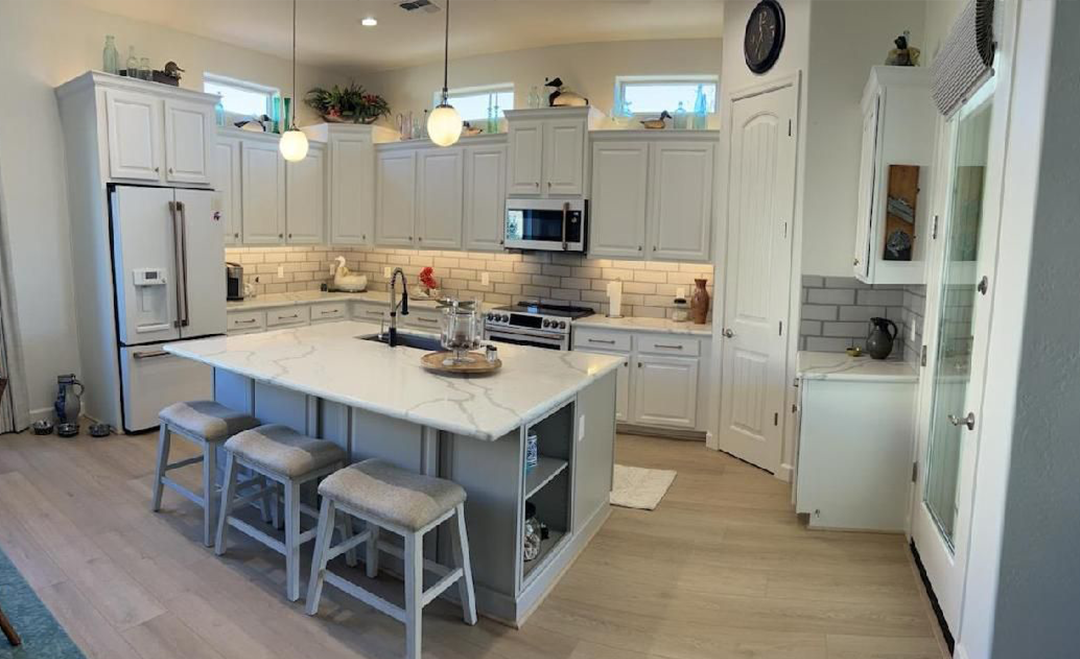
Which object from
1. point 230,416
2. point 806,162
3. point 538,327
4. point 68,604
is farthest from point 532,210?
point 68,604

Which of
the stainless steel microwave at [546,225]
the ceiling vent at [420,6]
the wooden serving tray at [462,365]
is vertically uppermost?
the ceiling vent at [420,6]

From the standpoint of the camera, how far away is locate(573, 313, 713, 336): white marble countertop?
199 inches

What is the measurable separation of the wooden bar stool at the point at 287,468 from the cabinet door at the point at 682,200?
3098 millimetres

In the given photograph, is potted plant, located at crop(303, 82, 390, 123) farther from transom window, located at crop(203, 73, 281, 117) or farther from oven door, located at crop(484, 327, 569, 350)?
oven door, located at crop(484, 327, 569, 350)

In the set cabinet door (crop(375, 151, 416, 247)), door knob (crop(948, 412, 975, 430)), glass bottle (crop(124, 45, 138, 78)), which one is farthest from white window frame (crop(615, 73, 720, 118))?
glass bottle (crop(124, 45, 138, 78))

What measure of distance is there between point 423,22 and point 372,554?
158 inches

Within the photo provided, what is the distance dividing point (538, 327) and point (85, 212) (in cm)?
333

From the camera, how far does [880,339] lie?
3799 mm

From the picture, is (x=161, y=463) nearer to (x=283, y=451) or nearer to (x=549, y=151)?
(x=283, y=451)

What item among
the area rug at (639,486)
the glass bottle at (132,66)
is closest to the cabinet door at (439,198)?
the glass bottle at (132,66)

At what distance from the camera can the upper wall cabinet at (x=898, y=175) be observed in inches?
130

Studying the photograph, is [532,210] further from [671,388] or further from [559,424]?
[559,424]

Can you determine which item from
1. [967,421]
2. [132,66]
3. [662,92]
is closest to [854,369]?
[967,421]

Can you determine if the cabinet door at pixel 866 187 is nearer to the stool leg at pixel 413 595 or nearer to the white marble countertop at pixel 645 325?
the white marble countertop at pixel 645 325
